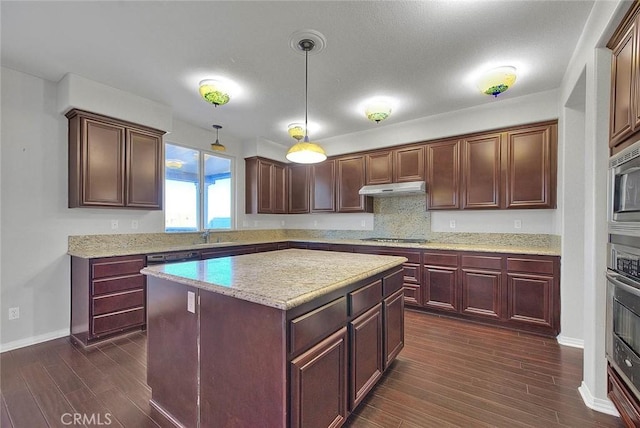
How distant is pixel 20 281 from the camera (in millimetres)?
2844

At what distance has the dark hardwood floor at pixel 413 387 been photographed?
1.76 metres

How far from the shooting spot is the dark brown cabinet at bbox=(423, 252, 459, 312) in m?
3.53

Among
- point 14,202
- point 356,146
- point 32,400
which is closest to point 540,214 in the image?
point 356,146

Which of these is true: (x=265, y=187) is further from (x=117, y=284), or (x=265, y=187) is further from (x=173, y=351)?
(x=173, y=351)

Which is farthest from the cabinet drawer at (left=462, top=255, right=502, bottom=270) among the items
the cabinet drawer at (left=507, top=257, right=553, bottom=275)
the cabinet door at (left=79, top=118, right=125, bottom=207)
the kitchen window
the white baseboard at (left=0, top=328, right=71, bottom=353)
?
the white baseboard at (left=0, top=328, right=71, bottom=353)

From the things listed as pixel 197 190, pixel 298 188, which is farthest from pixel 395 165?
pixel 197 190

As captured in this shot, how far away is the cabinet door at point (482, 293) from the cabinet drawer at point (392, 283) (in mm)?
1519

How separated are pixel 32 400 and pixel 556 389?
12.3 feet

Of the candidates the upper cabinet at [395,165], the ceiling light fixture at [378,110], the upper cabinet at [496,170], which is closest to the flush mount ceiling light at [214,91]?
the ceiling light fixture at [378,110]

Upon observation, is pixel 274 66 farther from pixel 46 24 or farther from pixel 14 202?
pixel 14 202

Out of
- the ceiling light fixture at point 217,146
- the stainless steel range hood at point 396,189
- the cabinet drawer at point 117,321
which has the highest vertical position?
the ceiling light fixture at point 217,146

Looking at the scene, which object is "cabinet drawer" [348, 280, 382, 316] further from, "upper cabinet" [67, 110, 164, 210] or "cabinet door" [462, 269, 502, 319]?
"upper cabinet" [67, 110, 164, 210]

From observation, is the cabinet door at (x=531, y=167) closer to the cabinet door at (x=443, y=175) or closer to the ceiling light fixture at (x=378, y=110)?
the cabinet door at (x=443, y=175)

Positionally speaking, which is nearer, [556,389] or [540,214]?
[556,389]
